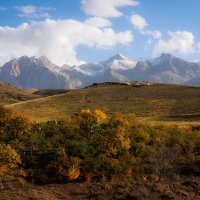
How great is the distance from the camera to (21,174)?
40.5 metres

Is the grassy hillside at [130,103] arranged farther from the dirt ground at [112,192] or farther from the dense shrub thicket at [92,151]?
the dirt ground at [112,192]

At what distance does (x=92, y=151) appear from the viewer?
156 ft

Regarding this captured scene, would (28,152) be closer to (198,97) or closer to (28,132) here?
(28,132)

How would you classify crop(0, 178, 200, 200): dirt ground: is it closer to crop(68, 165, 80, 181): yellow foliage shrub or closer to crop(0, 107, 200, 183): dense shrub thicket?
crop(0, 107, 200, 183): dense shrub thicket

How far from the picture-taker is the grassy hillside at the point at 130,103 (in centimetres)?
10412

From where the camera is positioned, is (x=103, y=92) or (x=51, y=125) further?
(x=103, y=92)

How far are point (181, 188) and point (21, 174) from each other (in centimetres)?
1788

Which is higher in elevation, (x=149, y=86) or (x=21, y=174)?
(x=149, y=86)

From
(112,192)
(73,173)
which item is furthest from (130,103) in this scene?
(112,192)

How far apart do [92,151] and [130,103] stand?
76.1 meters

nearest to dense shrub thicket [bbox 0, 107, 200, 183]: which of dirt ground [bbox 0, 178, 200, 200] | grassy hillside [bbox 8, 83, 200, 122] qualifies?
dirt ground [bbox 0, 178, 200, 200]

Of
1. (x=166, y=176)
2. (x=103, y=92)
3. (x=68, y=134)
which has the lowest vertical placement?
(x=166, y=176)

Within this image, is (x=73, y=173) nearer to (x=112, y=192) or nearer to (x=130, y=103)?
(x=112, y=192)

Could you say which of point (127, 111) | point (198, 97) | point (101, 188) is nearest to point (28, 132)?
point (101, 188)
